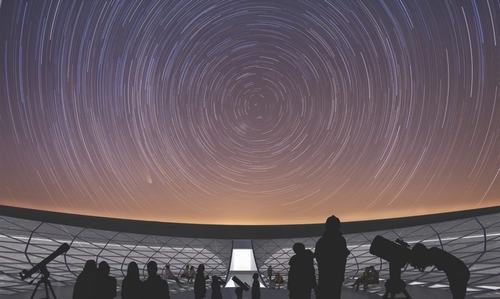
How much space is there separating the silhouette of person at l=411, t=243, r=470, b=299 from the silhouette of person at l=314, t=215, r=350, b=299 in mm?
2300

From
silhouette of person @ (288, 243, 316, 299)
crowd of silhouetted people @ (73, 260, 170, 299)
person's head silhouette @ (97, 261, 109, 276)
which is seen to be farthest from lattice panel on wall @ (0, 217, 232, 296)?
silhouette of person @ (288, 243, 316, 299)

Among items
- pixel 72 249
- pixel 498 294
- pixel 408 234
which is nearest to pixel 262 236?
pixel 408 234

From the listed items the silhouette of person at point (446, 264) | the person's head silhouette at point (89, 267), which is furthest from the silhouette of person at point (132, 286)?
the silhouette of person at point (446, 264)

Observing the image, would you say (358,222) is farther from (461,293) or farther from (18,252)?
(461,293)

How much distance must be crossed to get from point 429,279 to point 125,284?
31829mm

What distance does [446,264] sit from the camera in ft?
33.1

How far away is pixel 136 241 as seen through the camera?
63.1 metres

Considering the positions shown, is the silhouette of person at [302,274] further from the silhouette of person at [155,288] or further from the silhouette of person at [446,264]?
the silhouette of person at [155,288]

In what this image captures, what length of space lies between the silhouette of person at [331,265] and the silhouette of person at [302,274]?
1405 mm

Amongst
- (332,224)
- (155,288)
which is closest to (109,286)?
(155,288)

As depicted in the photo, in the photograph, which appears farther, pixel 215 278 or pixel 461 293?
pixel 215 278

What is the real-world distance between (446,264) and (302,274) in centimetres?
371

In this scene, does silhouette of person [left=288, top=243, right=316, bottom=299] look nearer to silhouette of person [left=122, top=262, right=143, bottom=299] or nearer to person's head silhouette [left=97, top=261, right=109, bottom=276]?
silhouette of person [left=122, top=262, right=143, bottom=299]

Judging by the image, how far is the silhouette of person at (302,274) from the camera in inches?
408
